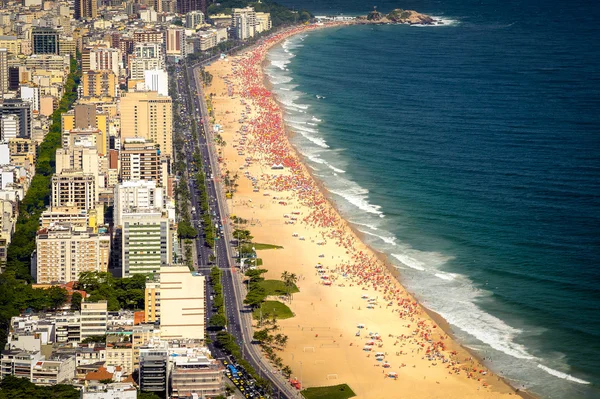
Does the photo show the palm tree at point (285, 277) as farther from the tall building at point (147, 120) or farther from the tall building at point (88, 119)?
the tall building at point (88, 119)

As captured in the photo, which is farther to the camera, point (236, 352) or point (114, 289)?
point (114, 289)

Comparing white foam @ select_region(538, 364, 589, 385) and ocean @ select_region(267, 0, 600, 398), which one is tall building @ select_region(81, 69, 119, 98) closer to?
ocean @ select_region(267, 0, 600, 398)

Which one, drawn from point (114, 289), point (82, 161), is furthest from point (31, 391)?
point (82, 161)

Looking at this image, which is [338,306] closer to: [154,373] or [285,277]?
[285,277]

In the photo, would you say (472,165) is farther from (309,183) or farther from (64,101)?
(64,101)

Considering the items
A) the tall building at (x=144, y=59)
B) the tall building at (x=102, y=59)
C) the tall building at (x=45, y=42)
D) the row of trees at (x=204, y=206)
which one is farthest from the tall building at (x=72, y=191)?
the tall building at (x=45, y=42)

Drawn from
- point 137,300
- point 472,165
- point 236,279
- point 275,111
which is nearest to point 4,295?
point 137,300
